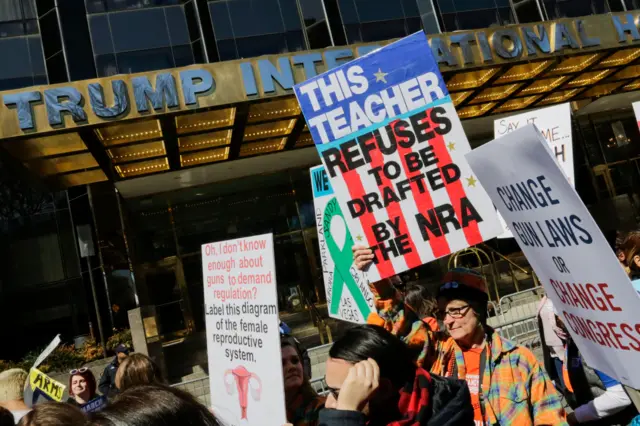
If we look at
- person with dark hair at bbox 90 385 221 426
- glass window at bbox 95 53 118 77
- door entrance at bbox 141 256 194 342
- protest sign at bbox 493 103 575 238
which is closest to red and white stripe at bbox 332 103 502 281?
protest sign at bbox 493 103 575 238

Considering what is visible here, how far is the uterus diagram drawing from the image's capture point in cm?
333

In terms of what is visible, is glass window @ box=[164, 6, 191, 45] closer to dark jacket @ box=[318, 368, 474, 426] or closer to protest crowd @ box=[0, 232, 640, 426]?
protest crowd @ box=[0, 232, 640, 426]

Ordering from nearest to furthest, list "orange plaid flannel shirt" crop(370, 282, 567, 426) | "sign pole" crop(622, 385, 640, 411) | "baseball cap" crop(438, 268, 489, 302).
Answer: "sign pole" crop(622, 385, 640, 411) → "orange plaid flannel shirt" crop(370, 282, 567, 426) → "baseball cap" crop(438, 268, 489, 302)

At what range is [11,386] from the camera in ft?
14.4

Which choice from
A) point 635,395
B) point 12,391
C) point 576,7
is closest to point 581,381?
point 635,395

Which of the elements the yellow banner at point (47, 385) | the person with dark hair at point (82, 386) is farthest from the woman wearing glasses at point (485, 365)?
the yellow banner at point (47, 385)

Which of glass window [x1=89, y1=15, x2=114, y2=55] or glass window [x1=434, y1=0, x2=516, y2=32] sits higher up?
glass window [x1=89, y1=15, x2=114, y2=55]

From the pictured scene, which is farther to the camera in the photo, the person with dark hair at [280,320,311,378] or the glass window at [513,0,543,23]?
the glass window at [513,0,543,23]

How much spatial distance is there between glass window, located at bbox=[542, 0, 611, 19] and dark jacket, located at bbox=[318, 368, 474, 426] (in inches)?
764

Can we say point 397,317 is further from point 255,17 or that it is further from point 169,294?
point 255,17

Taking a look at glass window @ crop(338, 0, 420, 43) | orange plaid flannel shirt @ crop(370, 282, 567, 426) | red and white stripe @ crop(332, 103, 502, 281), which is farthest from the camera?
glass window @ crop(338, 0, 420, 43)

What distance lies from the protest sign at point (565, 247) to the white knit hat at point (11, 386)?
12.1 ft

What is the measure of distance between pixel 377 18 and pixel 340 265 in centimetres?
1384

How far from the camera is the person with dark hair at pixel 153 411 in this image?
4.50ft
